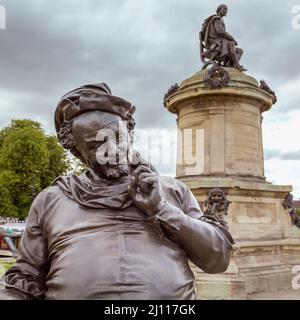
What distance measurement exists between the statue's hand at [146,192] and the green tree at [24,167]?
103 ft

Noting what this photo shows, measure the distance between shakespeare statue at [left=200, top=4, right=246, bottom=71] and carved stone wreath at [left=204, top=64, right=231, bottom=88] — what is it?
1016 mm

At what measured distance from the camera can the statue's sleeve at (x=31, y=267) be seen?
2.08m

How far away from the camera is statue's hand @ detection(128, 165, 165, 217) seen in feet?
6.49

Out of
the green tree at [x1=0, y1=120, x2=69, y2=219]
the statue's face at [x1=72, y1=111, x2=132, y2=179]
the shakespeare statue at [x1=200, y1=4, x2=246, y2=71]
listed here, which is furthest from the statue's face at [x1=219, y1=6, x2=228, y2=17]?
the green tree at [x1=0, y1=120, x2=69, y2=219]

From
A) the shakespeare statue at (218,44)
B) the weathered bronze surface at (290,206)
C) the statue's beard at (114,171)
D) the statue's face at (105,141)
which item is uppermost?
the shakespeare statue at (218,44)

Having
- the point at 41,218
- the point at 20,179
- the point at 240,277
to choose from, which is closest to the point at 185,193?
the point at 41,218

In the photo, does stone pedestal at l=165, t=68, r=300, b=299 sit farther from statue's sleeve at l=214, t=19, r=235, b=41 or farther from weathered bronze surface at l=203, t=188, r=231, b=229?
statue's sleeve at l=214, t=19, r=235, b=41

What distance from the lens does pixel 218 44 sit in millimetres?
14172

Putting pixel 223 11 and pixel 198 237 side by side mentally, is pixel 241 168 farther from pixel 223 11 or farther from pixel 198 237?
pixel 198 237

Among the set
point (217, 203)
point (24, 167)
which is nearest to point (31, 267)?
point (217, 203)

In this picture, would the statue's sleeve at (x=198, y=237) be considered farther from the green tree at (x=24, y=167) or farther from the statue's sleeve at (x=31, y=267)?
the green tree at (x=24, y=167)

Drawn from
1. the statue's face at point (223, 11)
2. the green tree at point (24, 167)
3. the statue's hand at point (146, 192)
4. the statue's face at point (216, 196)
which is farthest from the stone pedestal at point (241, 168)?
the green tree at point (24, 167)

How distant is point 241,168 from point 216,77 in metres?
2.50
